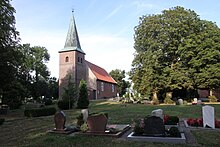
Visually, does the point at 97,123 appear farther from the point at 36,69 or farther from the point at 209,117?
the point at 36,69

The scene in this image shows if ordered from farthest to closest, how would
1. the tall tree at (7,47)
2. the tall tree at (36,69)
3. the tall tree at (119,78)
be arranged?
1. the tall tree at (119,78)
2. the tall tree at (36,69)
3. the tall tree at (7,47)

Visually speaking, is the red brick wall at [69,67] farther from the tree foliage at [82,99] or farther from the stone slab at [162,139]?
the stone slab at [162,139]

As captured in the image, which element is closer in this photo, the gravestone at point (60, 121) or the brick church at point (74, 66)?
the gravestone at point (60, 121)

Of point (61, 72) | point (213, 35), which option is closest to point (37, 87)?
point (61, 72)

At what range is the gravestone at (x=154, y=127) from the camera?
1064 cm

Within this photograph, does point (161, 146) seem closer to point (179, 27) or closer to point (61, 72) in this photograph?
A: point (179, 27)

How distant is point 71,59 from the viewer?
52.7m

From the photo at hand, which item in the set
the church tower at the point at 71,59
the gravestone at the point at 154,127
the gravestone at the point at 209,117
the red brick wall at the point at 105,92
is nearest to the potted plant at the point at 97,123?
the gravestone at the point at 154,127

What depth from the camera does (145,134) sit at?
10.8 meters

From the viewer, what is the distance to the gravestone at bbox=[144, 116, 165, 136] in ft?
34.9

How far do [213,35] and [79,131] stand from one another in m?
35.0

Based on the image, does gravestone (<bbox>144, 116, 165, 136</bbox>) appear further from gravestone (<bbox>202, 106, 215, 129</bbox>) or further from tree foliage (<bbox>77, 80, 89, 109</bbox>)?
tree foliage (<bbox>77, 80, 89, 109</bbox>)

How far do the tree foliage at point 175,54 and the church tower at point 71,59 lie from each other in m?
15.8

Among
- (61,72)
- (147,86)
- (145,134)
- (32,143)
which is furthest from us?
(61,72)
